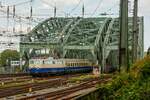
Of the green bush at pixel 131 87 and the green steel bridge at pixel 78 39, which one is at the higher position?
the green steel bridge at pixel 78 39

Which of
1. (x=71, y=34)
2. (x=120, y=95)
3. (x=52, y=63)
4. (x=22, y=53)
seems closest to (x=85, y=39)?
(x=71, y=34)

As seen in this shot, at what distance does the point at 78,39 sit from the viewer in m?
121

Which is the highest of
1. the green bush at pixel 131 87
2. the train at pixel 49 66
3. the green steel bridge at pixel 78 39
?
the green steel bridge at pixel 78 39

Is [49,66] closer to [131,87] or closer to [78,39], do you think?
[131,87]

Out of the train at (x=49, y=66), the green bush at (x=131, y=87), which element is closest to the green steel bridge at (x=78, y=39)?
the train at (x=49, y=66)

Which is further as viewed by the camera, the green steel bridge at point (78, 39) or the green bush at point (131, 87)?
the green steel bridge at point (78, 39)

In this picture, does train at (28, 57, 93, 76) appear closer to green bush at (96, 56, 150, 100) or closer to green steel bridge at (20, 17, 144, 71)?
green steel bridge at (20, 17, 144, 71)

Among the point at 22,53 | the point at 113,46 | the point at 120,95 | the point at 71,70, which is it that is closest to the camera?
the point at 120,95

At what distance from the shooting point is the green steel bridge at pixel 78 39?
99625 mm

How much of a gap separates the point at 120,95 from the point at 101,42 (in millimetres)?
97160

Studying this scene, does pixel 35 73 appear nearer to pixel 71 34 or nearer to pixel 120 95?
pixel 120 95

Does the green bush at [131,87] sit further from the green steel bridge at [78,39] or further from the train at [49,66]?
the green steel bridge at [78,39]

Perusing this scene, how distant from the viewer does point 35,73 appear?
199 feet

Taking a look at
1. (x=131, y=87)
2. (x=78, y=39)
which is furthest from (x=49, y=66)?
(x=78, y=39)
